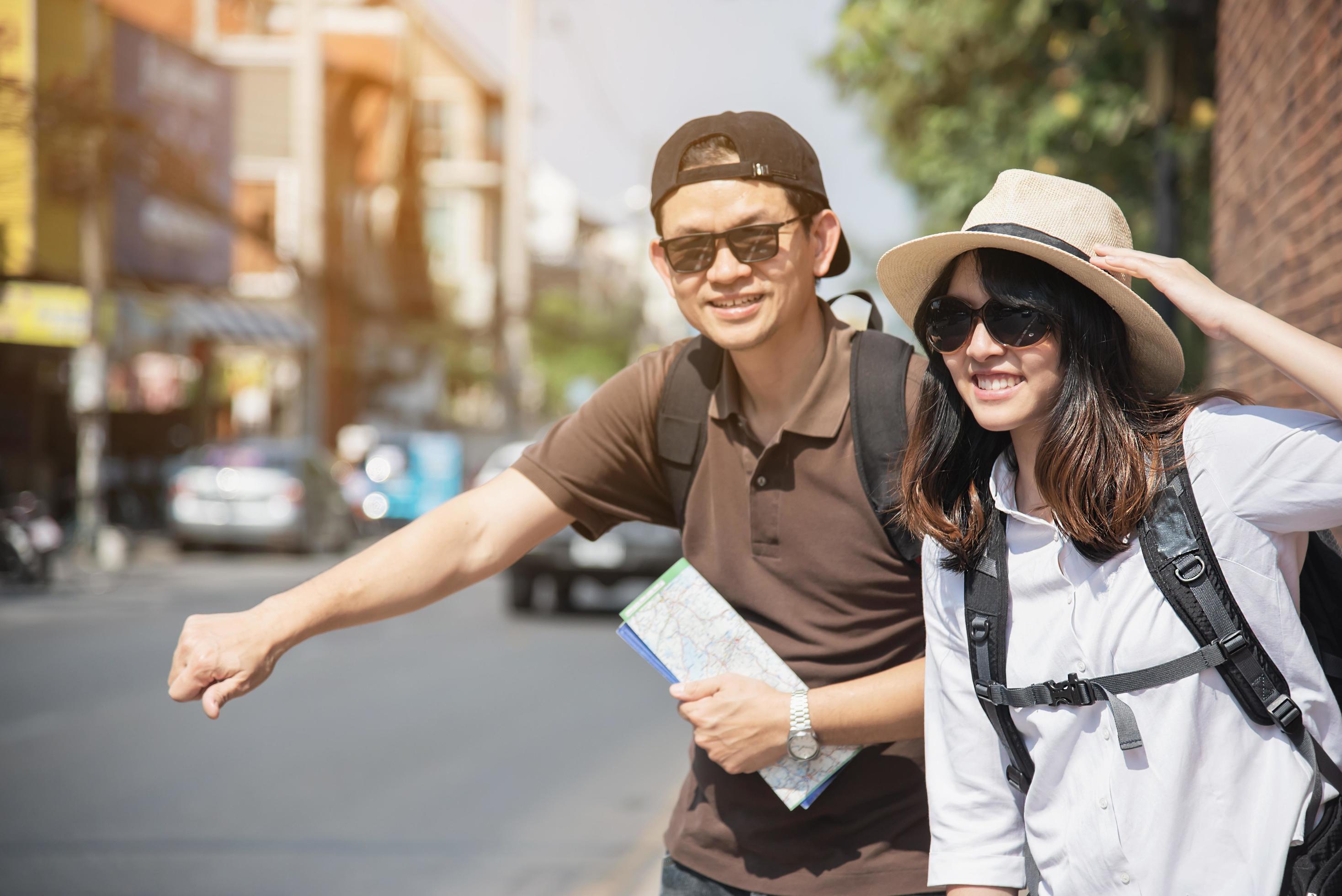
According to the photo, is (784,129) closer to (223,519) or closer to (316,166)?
(223,519)

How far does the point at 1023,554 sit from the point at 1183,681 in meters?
0.30

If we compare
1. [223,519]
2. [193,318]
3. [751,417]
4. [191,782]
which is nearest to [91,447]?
[223,519]

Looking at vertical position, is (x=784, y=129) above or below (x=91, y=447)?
above

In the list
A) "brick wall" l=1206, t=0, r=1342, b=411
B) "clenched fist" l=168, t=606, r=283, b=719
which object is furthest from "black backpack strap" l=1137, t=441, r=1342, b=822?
"brick wall" l=1206, t=0, r=1342, b=411

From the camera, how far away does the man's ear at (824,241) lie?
2512 millimetres

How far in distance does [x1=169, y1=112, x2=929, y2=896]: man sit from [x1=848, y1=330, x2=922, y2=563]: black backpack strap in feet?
0.08

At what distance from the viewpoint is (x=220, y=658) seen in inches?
88.0

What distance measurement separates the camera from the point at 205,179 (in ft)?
78.2

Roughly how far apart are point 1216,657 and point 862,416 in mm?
785

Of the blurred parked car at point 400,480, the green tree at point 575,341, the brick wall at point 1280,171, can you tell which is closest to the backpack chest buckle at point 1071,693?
the brick wall at point 1280,171

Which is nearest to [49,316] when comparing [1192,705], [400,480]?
[400,480]

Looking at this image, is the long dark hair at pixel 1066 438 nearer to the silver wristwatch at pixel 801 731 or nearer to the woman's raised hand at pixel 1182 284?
the woman's raised hand at pixel 1182 284

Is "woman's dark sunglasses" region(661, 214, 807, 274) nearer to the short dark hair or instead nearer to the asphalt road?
the short dark hair

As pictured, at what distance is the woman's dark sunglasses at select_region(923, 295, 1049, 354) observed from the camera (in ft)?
6.51
